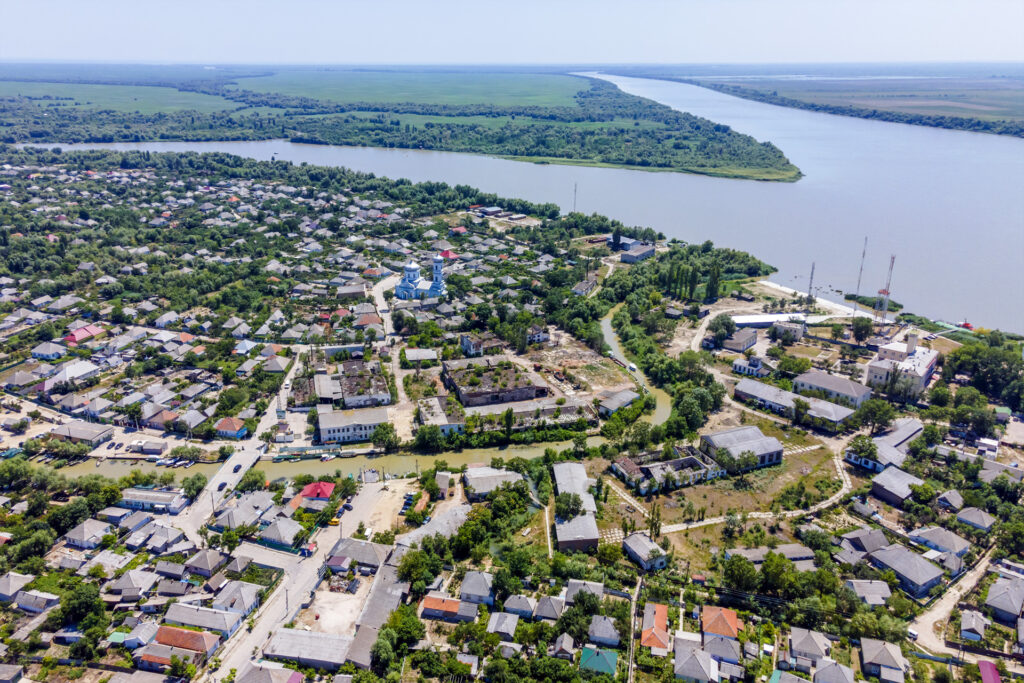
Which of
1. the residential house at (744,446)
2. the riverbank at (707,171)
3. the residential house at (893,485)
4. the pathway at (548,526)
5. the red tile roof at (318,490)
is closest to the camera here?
the pathway at (548,526)

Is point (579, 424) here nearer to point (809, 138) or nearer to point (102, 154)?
point (102, 154)

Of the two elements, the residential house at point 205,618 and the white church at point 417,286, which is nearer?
the residential house at point 205,618

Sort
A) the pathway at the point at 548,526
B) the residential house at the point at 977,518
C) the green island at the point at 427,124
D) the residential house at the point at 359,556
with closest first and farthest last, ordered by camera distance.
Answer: the residential house at the point at 359,556 < the pathway at the point at 548,526 < the residential house at the point at 977,518 < the green island at the point at 427,124

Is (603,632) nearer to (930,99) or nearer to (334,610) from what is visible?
(334,610)

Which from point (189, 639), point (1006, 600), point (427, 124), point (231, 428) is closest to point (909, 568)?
point (1006, 600)

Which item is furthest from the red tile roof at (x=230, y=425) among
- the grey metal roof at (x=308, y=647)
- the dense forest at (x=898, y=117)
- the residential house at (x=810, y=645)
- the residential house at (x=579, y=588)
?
the dense forest at (x=898, y=117)

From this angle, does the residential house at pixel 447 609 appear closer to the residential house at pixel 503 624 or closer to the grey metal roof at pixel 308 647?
the residential house at pixel 503 624
